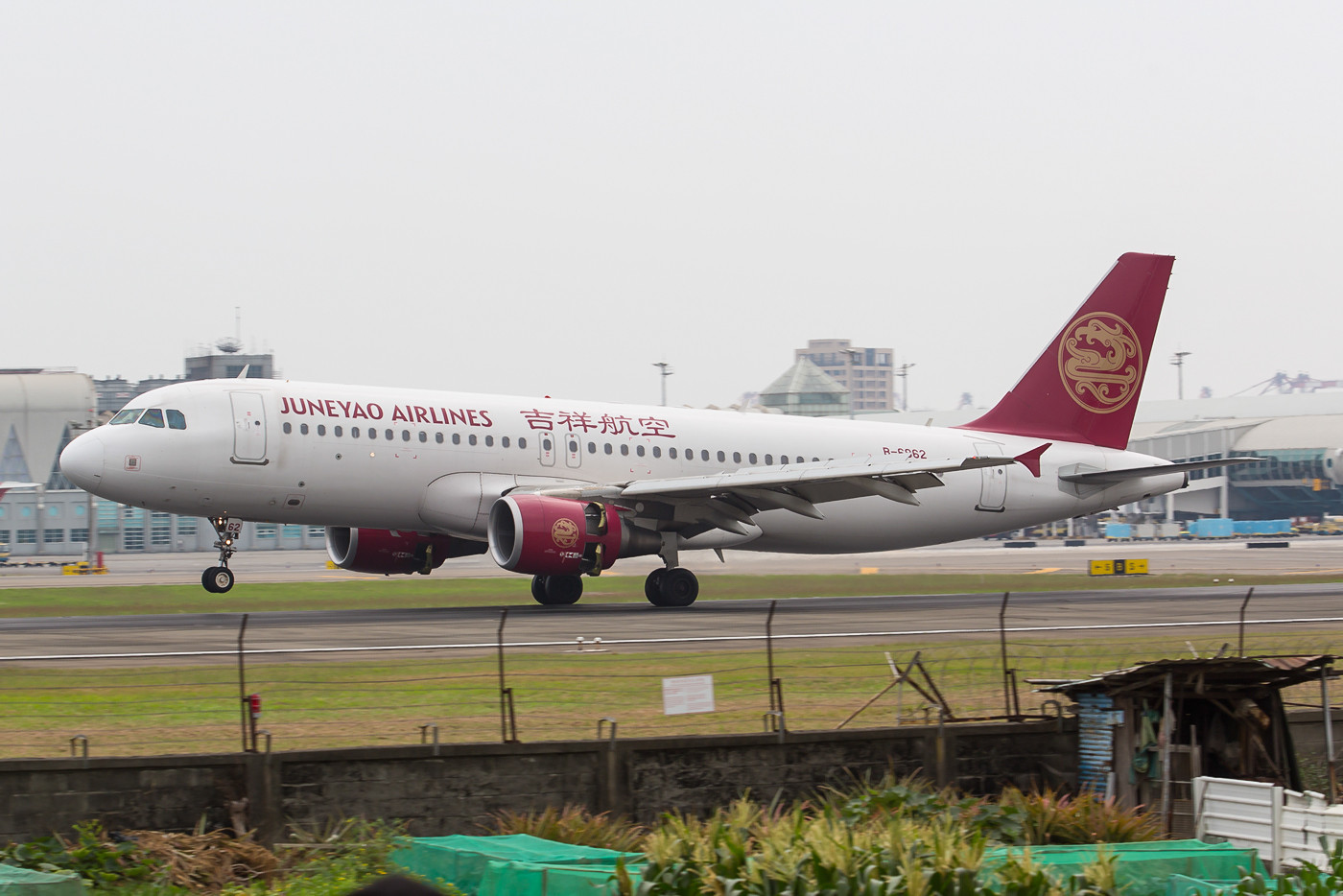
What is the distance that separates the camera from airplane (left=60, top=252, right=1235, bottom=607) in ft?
86.6

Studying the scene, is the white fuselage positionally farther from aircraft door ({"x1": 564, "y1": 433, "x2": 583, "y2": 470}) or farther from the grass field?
the grass field

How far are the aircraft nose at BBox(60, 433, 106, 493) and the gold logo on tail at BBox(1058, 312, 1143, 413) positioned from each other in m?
21.4

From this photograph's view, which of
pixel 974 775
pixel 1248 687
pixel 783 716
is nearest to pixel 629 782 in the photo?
pixel 783 716

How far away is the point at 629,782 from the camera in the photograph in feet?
44.5

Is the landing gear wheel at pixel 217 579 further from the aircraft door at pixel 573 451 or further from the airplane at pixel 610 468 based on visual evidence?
the aircraft door at pixel 573 451

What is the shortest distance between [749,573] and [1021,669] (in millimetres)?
24019

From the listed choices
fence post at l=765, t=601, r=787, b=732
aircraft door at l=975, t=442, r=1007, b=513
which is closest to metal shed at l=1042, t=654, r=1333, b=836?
fence post at l=765, t=601, r=787, b=732

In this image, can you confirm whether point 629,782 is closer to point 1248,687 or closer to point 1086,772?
point 1086,772

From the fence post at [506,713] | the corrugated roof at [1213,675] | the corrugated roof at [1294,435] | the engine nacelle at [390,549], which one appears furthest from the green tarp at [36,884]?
the corrugated roof at [1294,435]

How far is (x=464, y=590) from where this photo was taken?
34.1 m

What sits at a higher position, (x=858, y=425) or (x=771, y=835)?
(x=858, y=425)

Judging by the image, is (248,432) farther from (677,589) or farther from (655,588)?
(677,589)

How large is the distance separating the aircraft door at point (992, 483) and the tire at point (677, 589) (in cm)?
794

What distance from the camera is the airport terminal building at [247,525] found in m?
91.9
